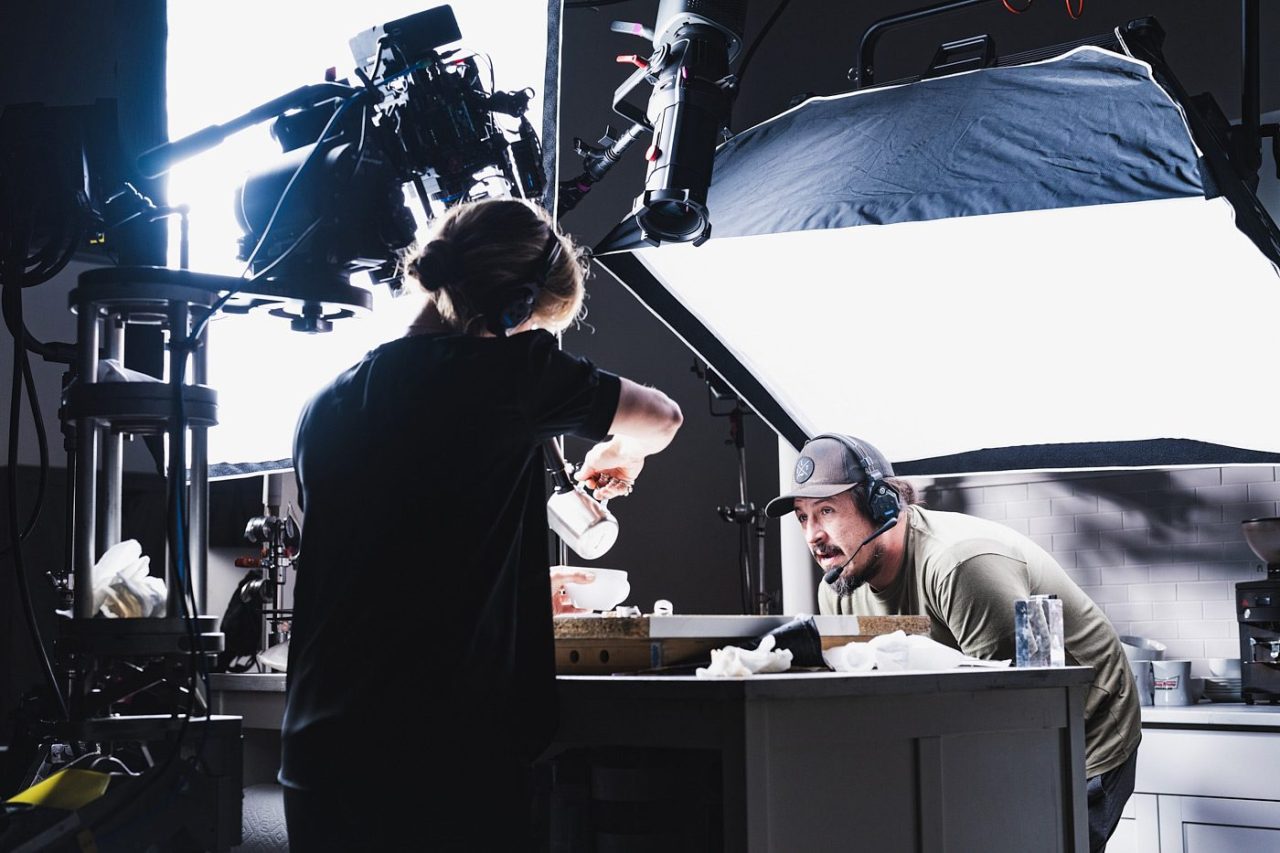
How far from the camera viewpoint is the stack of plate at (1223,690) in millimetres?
3475

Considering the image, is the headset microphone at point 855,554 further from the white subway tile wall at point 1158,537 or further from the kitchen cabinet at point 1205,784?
the white subway tile wall at point 1158,537

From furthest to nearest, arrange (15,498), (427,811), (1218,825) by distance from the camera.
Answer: (1218,825) → (15,498) → (427,811)

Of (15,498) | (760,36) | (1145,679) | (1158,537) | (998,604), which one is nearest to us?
(15,498)

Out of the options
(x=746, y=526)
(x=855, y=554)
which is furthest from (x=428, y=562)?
(x=746, y=526)

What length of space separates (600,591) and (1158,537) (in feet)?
8.90

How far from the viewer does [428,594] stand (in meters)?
1.27

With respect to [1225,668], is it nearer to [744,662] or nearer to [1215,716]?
[1215,716]

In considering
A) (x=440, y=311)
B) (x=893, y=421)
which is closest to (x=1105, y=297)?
(x=893, y=421)

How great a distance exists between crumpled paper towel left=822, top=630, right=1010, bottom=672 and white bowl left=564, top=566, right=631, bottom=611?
0.32 m

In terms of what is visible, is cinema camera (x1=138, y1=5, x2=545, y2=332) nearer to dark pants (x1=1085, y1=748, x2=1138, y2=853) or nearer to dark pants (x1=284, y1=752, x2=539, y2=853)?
dark pants (x1=284, y1=752, x2=539, y2=853)

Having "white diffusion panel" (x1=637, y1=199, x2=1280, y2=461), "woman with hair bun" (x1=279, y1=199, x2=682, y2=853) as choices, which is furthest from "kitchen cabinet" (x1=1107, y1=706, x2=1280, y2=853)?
"woman with hair bun" (x1=279, y1=199, x2=682, y2=853)

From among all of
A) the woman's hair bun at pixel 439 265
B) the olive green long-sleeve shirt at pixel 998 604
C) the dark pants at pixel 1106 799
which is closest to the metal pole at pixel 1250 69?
the olive green long-sleeve shirt at pixel 998 604

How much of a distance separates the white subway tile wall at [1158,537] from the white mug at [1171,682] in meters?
0.27

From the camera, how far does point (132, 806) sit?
1249 millimetres
